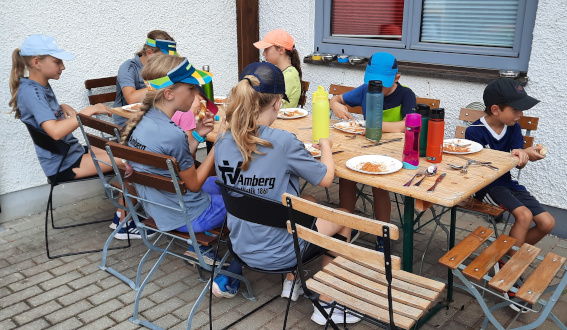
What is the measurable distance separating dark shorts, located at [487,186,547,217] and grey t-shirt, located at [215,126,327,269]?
51.5 inches

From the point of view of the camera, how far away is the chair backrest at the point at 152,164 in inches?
102

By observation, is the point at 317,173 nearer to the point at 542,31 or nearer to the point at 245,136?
the point at 245,136

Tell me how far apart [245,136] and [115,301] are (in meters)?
1.55

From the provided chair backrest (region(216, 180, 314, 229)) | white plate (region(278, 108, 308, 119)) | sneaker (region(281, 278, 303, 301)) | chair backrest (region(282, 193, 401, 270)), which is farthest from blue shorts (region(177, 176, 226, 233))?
white plate (region(278, 108, 308, 119))

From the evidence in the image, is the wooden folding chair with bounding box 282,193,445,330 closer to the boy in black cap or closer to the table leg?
the table leg

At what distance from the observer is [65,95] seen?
4.66 m

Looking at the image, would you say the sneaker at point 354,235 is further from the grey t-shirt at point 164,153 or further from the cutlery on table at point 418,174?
the grey t-shirt at point 164,153

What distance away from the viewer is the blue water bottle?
9.89 feet

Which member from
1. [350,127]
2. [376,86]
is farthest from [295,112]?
[376,86]

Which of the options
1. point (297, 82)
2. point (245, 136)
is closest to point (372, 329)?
point (245, 136)

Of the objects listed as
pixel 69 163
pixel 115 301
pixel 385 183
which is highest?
pixel 385 183

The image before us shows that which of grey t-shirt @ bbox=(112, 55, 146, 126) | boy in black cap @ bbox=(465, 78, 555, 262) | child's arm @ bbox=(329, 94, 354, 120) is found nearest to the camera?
boy in black cap @ bbox=(465, 78, 555, 262)

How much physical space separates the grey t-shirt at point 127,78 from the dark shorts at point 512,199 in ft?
9.85

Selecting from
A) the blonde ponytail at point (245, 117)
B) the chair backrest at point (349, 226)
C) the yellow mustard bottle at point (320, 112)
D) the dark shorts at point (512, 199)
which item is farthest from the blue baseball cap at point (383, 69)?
the chair backrest at point (349, 226)
